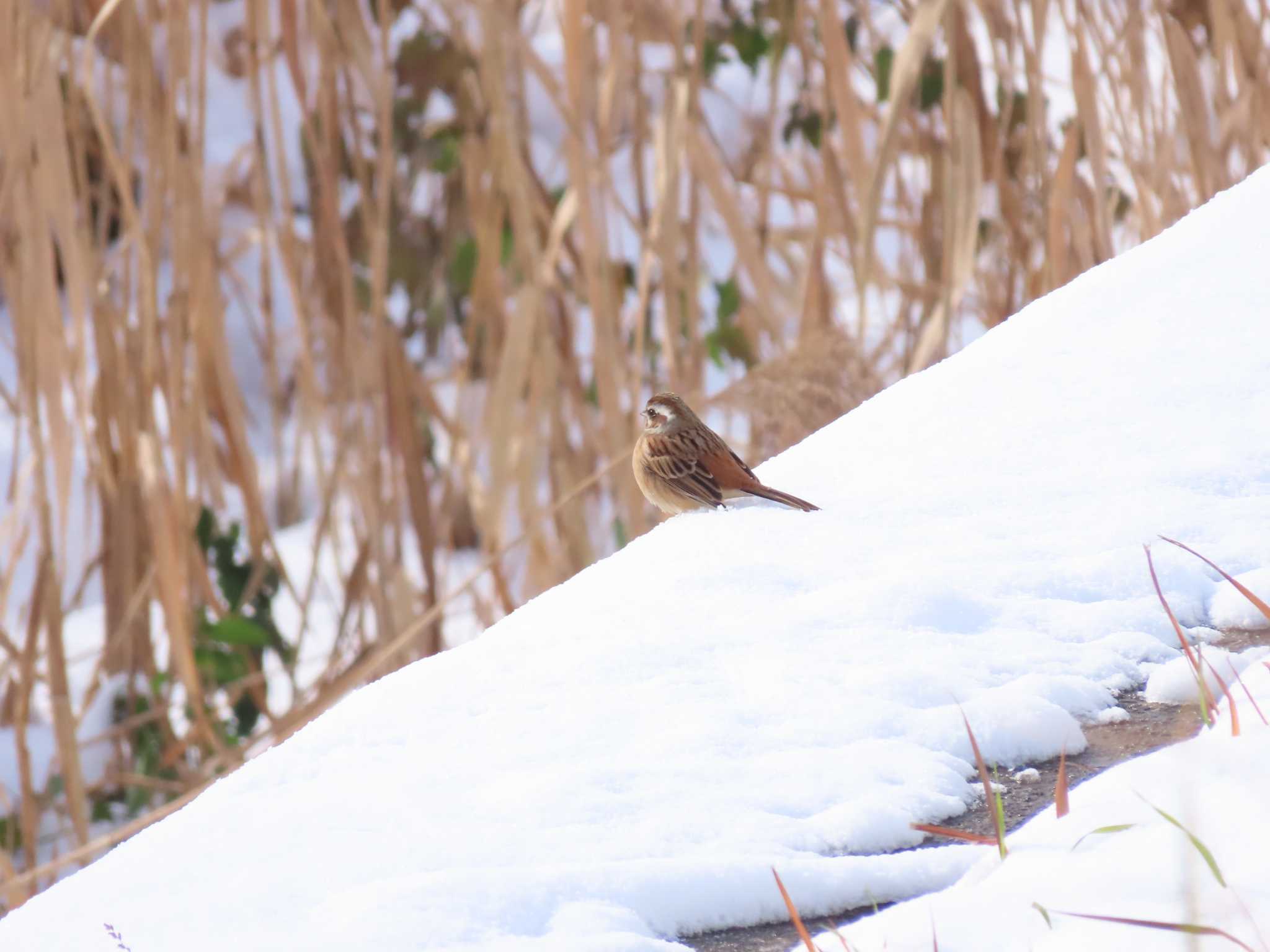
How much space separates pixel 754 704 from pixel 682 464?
105cm

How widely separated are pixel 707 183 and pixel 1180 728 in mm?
1581

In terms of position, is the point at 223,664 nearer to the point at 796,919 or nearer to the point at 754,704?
the point at 754,704

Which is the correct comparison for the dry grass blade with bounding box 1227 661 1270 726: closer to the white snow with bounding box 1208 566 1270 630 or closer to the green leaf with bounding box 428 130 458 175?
the white snow with bounding box 1208 566 1270 630

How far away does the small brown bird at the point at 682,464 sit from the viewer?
6.71 ft

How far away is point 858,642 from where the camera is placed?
1.17 meters

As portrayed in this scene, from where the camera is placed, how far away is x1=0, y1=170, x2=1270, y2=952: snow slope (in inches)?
34.9

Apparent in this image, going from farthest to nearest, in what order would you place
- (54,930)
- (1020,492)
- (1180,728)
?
1. (1020,492)
2. (1180,728)
3. (54,930)

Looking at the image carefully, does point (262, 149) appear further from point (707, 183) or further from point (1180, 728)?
point (1180, 728)

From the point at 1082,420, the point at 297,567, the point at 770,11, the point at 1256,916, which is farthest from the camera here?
the point at 297,567

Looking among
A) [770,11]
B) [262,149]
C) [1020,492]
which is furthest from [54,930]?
[770,11]

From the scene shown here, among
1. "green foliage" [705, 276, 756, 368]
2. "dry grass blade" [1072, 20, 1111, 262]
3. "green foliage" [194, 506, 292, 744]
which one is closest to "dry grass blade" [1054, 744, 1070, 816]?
"dry grass blade" [1072, 20, 1111, 262]

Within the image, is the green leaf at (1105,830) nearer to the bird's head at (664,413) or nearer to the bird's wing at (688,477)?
the bird's wing at (688,477)

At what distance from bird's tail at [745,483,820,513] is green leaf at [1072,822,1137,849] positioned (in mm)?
694

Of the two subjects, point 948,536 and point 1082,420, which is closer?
point 948,536
